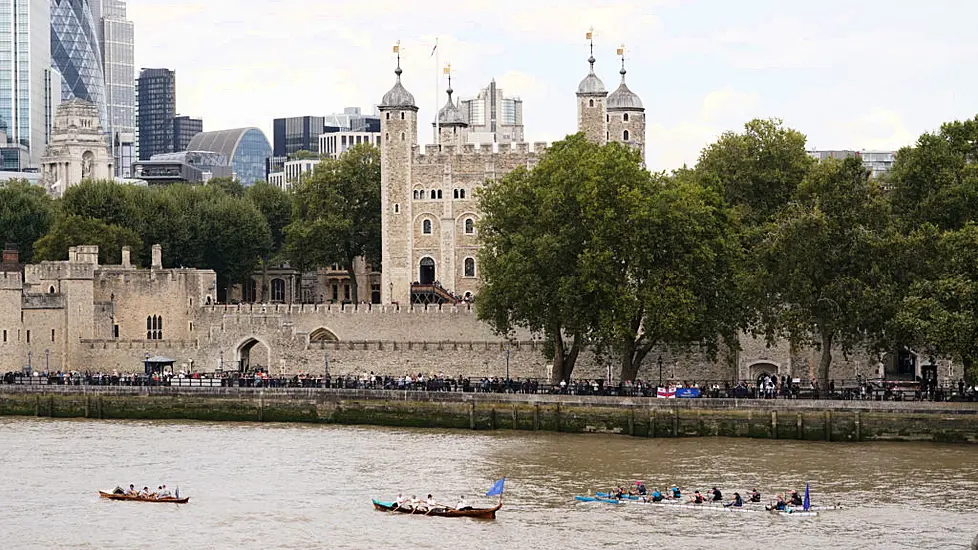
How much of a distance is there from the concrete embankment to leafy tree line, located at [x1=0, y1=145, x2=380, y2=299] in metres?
22.5

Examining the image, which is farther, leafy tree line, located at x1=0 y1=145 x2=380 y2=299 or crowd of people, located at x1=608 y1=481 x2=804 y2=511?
leafy tree line, located at x1=0 y1=145 x2=380 y2=299

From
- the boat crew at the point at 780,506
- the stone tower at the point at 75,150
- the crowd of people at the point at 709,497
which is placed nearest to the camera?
the boat crew at the point at 780,506

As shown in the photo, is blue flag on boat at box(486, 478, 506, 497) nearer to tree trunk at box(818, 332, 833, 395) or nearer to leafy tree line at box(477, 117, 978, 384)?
leafy tree line at box(477, 117, 978, 384)

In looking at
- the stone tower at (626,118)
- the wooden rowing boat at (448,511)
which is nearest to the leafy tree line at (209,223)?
the stone tower at (626,118)

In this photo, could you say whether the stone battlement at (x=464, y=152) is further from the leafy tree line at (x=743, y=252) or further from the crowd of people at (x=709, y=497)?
the crowd of people at (x=709, y=497)

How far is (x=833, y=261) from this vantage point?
220 ft

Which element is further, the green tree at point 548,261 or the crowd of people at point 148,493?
the green tree at point 548,261

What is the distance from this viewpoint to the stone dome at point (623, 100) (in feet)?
326

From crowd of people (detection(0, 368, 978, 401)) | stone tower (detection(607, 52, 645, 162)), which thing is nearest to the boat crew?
crowd of people (detection(0, 368, 978, 401))

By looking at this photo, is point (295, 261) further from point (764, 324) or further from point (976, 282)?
point (976, 282)

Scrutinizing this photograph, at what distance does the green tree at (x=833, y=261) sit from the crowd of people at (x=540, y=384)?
220cm

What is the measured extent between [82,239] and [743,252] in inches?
1510

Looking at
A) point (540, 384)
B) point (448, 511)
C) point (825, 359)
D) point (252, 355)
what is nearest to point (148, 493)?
point (448, 511)

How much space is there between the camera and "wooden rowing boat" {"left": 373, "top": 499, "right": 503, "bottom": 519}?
4897cm
